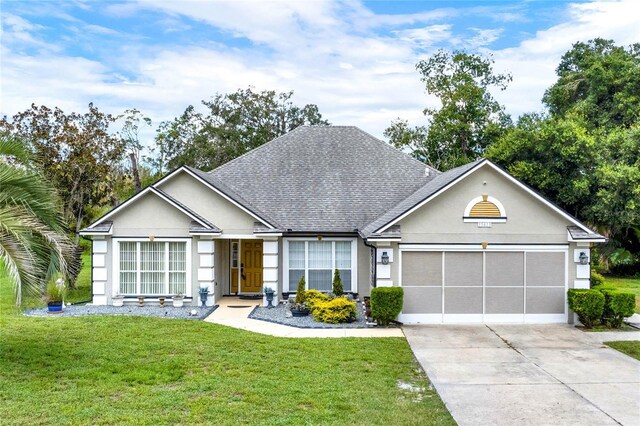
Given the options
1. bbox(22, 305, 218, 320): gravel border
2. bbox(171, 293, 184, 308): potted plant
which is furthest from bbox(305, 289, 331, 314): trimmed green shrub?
bbox(171, 293, 184, 308): potted plant

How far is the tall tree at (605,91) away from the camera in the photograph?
102ft

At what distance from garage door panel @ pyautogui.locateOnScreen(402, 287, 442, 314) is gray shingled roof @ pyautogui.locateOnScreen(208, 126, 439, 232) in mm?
4118

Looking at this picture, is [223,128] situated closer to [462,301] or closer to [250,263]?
[250,263]

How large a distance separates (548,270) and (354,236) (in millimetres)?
6930

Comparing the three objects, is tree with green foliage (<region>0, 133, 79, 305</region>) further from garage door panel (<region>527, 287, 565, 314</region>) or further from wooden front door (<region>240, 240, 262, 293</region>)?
garage door panel (<region>527, 287, 565, 314</region>)

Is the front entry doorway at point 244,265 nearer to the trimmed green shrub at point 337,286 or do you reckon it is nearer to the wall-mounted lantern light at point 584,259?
the trimmed green shrub at point 337,286

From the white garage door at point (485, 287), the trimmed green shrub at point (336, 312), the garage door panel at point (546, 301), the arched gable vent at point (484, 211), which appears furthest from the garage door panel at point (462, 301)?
the trimmed green shrub at point (336, 312)

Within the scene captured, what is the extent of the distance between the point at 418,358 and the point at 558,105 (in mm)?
35471

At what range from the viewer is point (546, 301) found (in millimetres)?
15000

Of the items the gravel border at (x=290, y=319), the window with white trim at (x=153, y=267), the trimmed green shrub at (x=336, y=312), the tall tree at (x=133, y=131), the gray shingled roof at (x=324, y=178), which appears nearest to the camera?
the gravel border at (x=290, y=319)

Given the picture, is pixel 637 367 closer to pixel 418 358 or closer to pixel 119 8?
pixel 418 358

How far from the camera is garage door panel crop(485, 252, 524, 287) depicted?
15102 mm

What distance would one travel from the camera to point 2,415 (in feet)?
23.9

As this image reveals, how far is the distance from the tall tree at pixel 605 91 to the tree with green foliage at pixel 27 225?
107 ft
